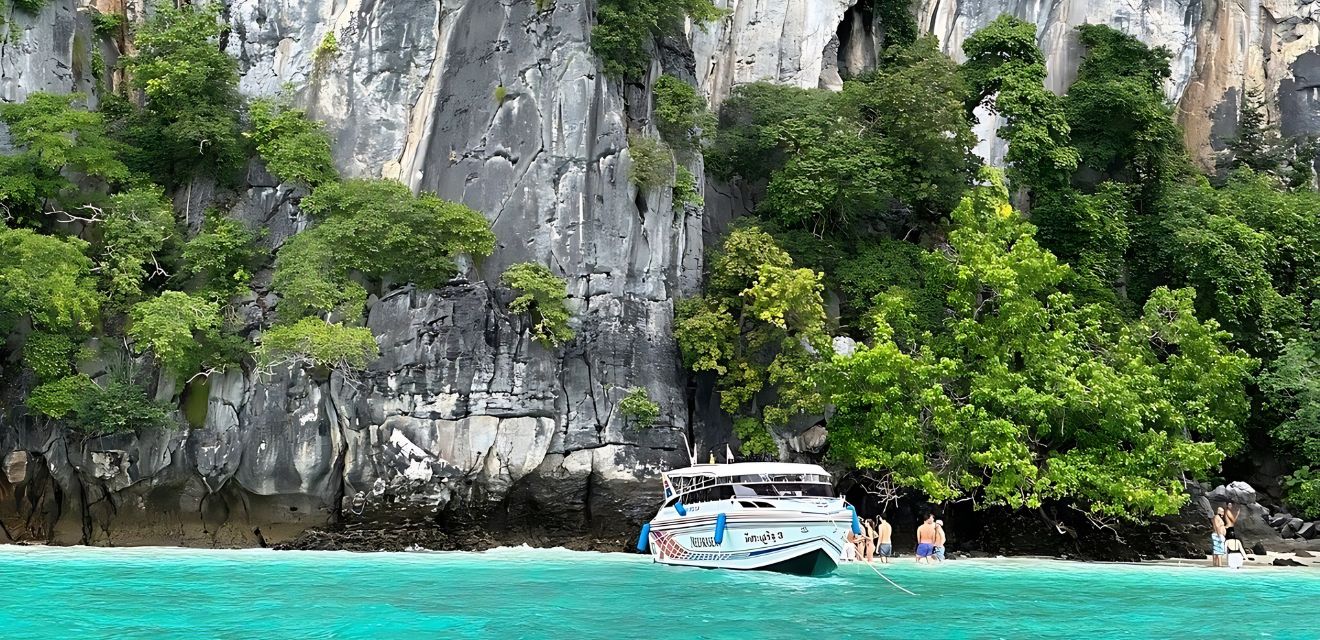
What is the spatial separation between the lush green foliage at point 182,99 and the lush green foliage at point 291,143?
2.08 ft

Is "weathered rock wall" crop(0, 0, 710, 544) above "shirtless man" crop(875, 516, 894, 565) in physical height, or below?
above

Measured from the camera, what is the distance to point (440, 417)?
25.6 m

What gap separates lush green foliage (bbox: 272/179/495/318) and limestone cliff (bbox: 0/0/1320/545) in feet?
1.93

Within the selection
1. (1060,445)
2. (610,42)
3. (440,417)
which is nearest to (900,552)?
(1060,445)

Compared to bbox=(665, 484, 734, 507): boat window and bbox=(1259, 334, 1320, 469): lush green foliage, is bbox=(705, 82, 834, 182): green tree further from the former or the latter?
bbox=(1259, 334, 1320, 469): lush green foliage

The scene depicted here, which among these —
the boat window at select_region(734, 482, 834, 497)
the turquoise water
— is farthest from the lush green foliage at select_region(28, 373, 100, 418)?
the boat window at select_region(734, 482, 834, 497)

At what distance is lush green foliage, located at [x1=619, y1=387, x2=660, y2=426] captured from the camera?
26125 mm

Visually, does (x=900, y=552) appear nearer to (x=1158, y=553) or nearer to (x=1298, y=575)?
(x=1158, y=553)

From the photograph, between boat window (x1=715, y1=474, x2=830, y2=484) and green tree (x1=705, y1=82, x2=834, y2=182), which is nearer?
boat window (x1=715, y1=474, x2=830, y2=484)

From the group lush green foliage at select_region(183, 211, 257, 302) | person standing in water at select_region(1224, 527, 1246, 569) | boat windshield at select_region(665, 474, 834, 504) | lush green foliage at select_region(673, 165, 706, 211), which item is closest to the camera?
boat windshield at select_region(665, 474, 834, 504)

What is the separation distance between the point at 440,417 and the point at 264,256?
20.0ft

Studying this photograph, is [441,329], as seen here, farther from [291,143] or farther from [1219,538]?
[1219,538]

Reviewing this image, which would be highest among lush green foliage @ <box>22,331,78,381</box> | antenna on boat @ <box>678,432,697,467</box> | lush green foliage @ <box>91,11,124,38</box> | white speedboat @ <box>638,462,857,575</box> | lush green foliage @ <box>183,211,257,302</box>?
lush green foliage @ <box>91,11,124,38</box>

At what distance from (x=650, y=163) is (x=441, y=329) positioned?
20.4 ft
